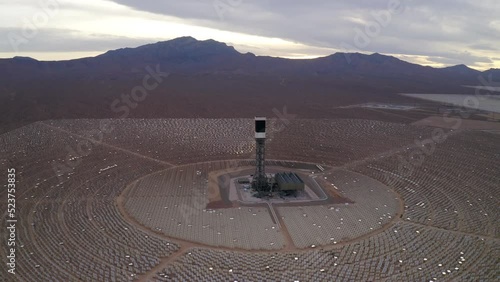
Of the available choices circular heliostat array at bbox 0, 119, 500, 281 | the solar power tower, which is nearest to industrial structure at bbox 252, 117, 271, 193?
the solar power tower

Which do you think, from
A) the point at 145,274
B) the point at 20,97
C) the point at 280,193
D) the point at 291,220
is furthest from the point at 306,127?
the point at 20,97

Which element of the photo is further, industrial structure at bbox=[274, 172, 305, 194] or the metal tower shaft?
the metal tower shaft

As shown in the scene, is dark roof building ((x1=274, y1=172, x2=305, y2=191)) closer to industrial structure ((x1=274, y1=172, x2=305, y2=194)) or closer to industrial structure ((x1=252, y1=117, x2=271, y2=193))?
industrial structure ((x1=274, y1=172, x2=305, y2=194))

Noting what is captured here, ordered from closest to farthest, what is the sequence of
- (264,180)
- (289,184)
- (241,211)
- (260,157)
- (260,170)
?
(241,211), (289,184), (264,180), (260,170), (260,157)

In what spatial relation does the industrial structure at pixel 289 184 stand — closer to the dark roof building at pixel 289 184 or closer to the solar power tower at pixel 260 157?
the dark roof building at pixel 289 184

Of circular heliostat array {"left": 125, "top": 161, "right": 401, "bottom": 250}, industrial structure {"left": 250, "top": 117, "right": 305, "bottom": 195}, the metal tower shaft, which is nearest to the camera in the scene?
circular heliostat array {"left": 125, "top": 161, "right": 401, "bottom": 250}

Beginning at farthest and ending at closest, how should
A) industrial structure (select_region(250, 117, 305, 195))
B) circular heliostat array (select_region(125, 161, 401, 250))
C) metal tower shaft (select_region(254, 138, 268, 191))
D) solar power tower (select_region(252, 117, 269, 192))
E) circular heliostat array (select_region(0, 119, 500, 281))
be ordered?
metal tower shaft (select_region(254, 138, 268, 191))
industrial structure (select_region(250, 117, 305, 195))
solar power tower (select_region(252, 117, 269, 192))
circular heliostat array (select_region(125, 161, 401, 250))
circular heliostat array (select_region(0, 119, 500, 281))

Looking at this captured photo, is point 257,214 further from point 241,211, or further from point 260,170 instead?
point 260,170

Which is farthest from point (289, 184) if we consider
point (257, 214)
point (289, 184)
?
point (257, 214)

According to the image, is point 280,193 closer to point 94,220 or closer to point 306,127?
point 94,220

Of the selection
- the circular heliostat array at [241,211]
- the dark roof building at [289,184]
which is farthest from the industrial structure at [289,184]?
the circular heliostat array at [241,211]

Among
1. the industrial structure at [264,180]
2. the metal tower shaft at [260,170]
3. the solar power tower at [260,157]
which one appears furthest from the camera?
the metal tower shaft at [260,170]
